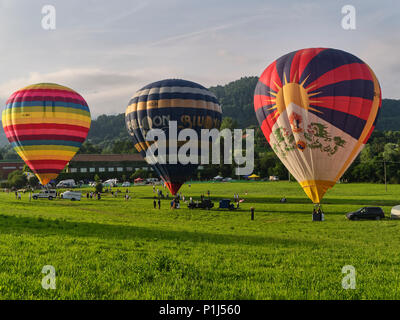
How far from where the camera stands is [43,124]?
154 ft

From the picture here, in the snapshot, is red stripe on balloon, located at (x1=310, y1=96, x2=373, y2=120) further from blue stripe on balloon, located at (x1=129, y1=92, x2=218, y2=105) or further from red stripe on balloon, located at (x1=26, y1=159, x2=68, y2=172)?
red stripe on balloon, located at (x1=26, y1=159, x2=68, y2=172)

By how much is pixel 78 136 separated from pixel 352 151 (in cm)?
3685

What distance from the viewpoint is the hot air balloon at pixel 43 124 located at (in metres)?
47.1

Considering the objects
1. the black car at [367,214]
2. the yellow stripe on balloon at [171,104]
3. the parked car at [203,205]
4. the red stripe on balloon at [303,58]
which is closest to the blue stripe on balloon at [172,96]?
the yellow stripe on balloon at [171,104]

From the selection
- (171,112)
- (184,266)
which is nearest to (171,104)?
(171,112)

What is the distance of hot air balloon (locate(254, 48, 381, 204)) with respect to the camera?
93.6ft

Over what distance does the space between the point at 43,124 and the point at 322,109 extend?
116 ft

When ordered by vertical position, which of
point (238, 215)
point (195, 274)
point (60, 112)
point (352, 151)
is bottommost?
point (238, 215)

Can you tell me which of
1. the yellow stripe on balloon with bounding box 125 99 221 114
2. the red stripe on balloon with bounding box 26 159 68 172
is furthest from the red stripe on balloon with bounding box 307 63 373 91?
the red stripe on balloon with bounding box 26 159 68 172

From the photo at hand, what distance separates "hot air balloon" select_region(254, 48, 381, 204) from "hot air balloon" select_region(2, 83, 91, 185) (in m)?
30.4

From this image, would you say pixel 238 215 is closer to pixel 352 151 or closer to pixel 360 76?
pixel 352 151
